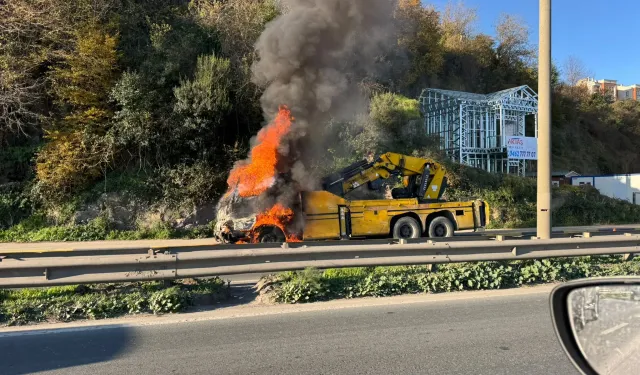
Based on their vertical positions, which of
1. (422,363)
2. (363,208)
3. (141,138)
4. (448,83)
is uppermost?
(448,83)

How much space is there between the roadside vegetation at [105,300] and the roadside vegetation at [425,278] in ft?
3.04

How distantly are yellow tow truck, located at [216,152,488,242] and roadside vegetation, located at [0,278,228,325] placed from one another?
17.3 ft

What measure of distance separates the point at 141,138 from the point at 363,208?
31.3 ft

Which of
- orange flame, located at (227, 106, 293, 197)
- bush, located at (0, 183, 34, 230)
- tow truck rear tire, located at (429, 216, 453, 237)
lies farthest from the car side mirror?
bush, located at (0, 183, 34, 230)

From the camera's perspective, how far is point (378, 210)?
41.8 ft

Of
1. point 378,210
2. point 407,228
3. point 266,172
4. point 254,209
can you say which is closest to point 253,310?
point 254,209

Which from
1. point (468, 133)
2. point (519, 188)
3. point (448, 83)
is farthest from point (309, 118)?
point (448, 83)

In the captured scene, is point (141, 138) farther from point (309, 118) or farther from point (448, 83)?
point (448, 83)

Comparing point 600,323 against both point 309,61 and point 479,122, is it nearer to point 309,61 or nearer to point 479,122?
point 309,61

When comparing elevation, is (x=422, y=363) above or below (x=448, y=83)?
below

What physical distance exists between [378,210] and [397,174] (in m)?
1.91

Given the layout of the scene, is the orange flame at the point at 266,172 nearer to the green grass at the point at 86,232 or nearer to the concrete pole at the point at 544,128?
the green grass at the point at 86,232

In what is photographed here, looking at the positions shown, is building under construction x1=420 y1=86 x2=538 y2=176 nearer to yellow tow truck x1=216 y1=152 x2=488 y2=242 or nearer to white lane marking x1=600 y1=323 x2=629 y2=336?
yellow tow truck x1=216 y1=152 x2=488 y2=242

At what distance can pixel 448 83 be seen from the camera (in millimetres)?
36938
